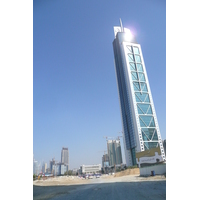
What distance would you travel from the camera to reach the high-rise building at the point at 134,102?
110 feet

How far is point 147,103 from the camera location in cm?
3612

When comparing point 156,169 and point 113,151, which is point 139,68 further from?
point 113,151

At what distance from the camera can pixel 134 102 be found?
3494cm

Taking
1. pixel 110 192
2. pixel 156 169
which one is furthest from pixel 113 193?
pixel 156 169

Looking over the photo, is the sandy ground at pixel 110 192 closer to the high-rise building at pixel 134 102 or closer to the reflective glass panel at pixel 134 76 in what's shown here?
the high-rise building at pixel 134 102

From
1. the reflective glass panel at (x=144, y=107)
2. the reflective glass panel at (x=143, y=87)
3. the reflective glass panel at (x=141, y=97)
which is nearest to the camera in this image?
the reflective glass panel at (x=144, y=107)

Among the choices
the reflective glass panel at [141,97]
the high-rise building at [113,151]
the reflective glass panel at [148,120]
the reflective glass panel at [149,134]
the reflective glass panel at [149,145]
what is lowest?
the high-rise building at [113,151]

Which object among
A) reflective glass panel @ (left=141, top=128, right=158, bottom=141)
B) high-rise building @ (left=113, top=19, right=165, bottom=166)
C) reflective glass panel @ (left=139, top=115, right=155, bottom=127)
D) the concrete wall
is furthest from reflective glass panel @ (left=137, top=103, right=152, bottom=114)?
the concrete wall

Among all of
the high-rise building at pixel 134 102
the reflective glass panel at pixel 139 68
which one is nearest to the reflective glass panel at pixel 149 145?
the high-rise building at pixel 134 102

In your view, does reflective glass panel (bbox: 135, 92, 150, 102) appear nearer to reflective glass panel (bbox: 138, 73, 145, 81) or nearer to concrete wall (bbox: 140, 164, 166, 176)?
reflective glass panel (bbox: 138, 73, 145, 81)

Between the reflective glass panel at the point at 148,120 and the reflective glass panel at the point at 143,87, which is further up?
the reflective glass panel at the point at 143,87

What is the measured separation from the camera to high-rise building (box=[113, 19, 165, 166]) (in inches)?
1325
